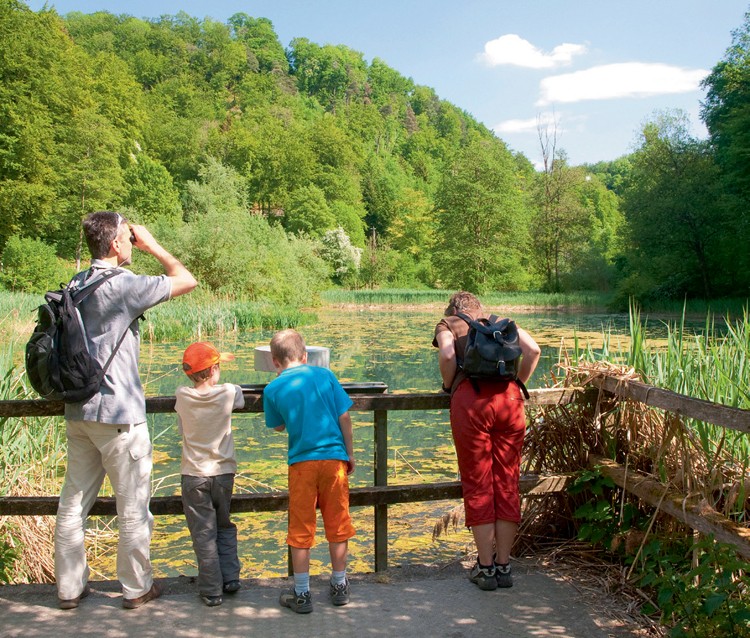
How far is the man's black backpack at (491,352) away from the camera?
3.39m

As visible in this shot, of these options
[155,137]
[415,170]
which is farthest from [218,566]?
[415,170]

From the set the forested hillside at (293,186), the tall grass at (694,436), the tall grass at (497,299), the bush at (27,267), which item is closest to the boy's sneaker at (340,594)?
the tall grass at (694,436)

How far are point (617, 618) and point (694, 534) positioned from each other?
1.53ft

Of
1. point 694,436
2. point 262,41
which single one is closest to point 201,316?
point 694,436

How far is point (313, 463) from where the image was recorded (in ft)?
10.7

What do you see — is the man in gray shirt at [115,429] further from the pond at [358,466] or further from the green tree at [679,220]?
the green tree at [679,220]

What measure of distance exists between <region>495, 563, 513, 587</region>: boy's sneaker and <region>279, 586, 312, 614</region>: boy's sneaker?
865 millimetres

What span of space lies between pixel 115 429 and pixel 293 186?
80403 mm

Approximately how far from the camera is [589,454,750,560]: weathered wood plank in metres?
2.84

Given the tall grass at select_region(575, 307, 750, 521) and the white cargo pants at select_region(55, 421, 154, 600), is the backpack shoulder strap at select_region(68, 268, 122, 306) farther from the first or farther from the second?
the tall grass at select_region(575, 307, 750, 521)

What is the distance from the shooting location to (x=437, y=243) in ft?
197

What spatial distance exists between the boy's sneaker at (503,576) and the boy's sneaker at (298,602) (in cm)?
87

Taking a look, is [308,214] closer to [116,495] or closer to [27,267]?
[27,267]

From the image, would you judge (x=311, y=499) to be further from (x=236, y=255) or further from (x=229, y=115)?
(x=229, y=115)
